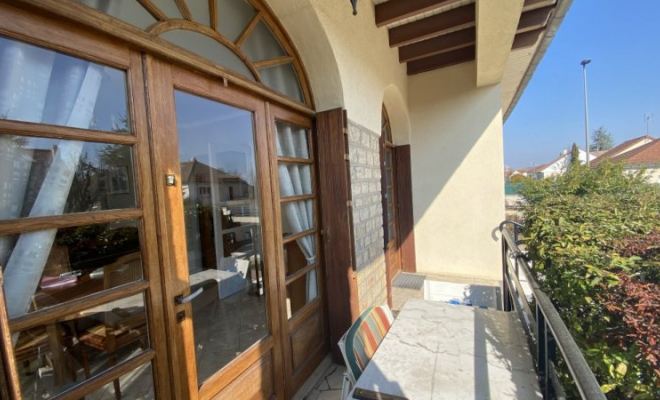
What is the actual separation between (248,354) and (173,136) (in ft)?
4.22

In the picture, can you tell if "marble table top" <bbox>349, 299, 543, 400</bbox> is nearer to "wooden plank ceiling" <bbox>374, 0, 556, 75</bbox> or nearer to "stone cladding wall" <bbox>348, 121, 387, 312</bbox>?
"stone cladding wall" <bbox>348, 121, 387, 312</bbox>

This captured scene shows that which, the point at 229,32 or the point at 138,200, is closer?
the point at 138,200

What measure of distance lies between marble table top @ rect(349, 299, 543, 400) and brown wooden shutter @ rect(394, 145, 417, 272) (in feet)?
9.72

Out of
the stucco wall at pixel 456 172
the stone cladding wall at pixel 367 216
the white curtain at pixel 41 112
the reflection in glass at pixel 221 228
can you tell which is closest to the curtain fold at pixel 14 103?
the white curtain at pixel 41 112

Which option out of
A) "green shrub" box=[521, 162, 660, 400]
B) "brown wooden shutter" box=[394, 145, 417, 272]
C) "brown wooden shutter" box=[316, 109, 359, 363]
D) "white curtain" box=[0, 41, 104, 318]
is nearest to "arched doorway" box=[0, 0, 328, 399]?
"white curtain" box=[0, 41, 104, 318]

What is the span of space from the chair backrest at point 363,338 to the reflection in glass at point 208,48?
159 cm

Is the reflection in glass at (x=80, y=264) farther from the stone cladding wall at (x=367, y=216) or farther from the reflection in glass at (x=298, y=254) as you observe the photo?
the stone cladding wall at (x=367, y=216)

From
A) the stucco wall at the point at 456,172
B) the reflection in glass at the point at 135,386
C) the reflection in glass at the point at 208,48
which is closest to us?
the reflection in glass at the point at 135,386

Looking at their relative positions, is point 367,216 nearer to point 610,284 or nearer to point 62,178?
point 610,284

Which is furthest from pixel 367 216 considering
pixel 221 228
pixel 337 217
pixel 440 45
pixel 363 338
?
pixel 440 45

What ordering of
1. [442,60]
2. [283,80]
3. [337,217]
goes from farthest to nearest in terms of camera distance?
[442,60] < [337,217] < [283,80]

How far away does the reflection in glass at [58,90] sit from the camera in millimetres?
903

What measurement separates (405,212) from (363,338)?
3442 mm

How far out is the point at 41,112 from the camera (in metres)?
0.97
